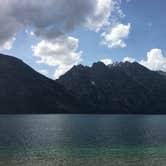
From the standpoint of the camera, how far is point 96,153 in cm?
8081

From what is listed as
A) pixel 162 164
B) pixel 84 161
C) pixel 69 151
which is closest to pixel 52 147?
pixel 69 151

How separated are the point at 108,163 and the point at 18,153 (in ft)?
74.2

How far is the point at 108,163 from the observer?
220ft

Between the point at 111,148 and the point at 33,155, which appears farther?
the point at 111,148

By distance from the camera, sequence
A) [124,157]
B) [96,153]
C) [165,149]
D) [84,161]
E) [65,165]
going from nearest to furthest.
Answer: [65,165] < [84,161] < [124,157] < [96,153] < [165,149]

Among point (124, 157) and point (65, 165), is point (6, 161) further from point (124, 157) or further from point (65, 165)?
point (124, 157)

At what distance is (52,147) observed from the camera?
91.7 m

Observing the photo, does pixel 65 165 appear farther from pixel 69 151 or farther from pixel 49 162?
pixel 69 151

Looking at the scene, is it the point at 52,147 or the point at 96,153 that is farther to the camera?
the point at 52,147

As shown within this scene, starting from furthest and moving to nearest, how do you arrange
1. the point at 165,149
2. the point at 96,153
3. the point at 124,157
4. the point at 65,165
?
the point at 165,149
the point at 96,153
the point at 124,157
the point at 65,165

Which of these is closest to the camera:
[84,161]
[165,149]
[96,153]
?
[84,161]

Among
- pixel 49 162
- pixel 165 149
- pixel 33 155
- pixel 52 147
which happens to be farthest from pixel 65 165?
pixel 165 149

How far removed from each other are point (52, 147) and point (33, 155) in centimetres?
1554

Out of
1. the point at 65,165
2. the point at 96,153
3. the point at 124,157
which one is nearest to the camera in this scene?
the point at 65,165
